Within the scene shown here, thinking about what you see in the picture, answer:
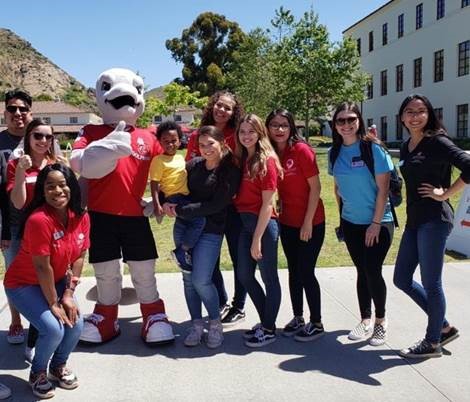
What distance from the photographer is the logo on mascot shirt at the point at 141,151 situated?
409cm

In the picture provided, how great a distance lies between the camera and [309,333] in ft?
13.7

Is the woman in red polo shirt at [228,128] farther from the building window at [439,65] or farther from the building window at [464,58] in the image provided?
the building window at [439,65]

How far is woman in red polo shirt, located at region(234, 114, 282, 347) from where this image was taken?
12.4 feet

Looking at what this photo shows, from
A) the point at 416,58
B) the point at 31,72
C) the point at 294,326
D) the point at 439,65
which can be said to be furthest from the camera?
the point at 31,72

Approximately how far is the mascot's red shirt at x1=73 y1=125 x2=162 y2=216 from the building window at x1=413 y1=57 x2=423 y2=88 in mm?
34888

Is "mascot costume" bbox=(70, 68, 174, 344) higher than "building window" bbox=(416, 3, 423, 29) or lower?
lower

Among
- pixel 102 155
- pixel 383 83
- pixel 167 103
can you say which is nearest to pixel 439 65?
pixel 383 83

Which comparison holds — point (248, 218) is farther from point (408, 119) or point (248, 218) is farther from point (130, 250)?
point (408, 119)

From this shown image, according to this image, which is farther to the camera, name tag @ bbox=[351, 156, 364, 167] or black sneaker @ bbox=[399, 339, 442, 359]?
name tag @ bbox=[351, 156, 364, 167]

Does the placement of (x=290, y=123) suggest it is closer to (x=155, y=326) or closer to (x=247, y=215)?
(x=247, y=215)

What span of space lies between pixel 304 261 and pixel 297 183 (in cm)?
62

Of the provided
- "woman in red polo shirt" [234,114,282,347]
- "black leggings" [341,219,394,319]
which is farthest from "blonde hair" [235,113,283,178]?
"black leggings" [341,219,394,319]

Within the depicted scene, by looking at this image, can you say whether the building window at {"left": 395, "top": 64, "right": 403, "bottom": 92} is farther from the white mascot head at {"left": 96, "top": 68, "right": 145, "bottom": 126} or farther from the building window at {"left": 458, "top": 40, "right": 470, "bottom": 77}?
the white mascot head at {"left": 96, "top": 68, "right": 145, "bottom": 126}

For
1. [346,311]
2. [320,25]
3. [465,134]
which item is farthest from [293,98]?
[346,311]
